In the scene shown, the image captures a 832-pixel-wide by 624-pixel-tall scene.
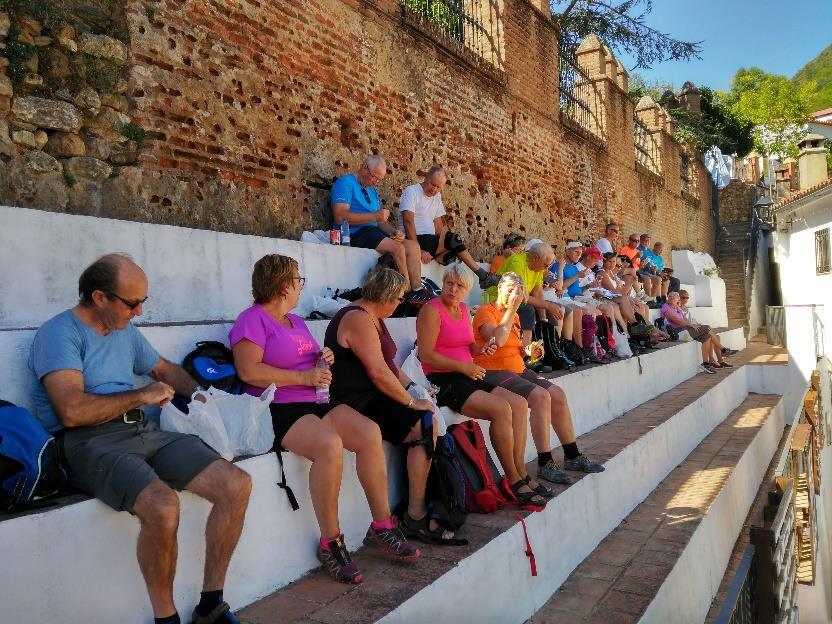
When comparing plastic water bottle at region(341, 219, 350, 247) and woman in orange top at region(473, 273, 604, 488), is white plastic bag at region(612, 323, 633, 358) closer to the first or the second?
woman in orange top at region(473, 273, 604, 488)

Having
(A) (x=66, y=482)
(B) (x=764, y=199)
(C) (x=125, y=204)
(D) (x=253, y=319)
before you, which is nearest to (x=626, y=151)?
(B) (x=764, y=199)

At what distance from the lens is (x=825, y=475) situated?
11.4 m

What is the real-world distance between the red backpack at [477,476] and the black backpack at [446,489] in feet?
0.44

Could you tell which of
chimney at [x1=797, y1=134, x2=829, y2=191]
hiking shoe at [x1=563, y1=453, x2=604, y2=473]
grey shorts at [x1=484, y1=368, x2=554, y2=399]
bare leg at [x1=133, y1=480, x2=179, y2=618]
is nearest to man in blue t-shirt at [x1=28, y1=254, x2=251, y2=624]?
bare leg at [x1=133, y1=480, x2=179, y2=618]

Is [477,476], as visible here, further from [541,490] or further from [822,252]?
[822,252]

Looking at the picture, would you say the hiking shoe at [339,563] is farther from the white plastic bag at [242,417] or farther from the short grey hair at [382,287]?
the short grey hair at [382,287]

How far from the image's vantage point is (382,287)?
3.57 metres

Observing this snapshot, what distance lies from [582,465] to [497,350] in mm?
926

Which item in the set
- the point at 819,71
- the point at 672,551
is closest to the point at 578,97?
the point at 672,551

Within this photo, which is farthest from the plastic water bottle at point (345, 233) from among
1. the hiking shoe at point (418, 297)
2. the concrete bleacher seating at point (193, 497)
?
the hiking shoe at point (418, 297)

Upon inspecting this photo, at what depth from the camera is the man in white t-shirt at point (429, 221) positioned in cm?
676

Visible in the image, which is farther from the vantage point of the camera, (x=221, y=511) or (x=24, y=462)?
(x=221, y=511)

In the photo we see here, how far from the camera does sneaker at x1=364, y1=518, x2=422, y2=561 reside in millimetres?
3090

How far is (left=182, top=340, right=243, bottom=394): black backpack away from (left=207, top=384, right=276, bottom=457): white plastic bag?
0.19 metres
